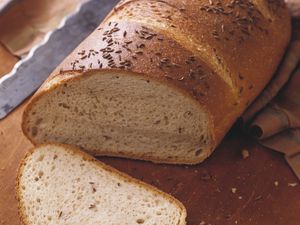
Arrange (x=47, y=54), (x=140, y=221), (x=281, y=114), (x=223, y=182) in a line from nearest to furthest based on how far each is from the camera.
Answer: (x=140, y=221)
(x=223, y=182)
(x=281, y=114)
(x=47, y=54)

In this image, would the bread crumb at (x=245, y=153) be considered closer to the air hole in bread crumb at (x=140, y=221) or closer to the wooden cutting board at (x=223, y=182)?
the wooden cutting board at (x=223, y=182)

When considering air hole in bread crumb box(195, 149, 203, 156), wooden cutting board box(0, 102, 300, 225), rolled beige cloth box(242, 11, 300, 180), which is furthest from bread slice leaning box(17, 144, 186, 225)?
rolled beige cloth box(242, 11, 300, 180)

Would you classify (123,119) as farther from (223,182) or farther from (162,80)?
(223,182)

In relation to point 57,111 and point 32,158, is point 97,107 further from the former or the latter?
point 32,158

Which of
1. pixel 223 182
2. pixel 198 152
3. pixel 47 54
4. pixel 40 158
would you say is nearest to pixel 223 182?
pixel 223 182

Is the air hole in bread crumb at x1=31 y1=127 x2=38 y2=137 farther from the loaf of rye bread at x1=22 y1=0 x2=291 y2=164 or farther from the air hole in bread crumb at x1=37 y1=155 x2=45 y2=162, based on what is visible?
the air hole in bread crumb at x1=37 y1=155 x2=45 y2=162
